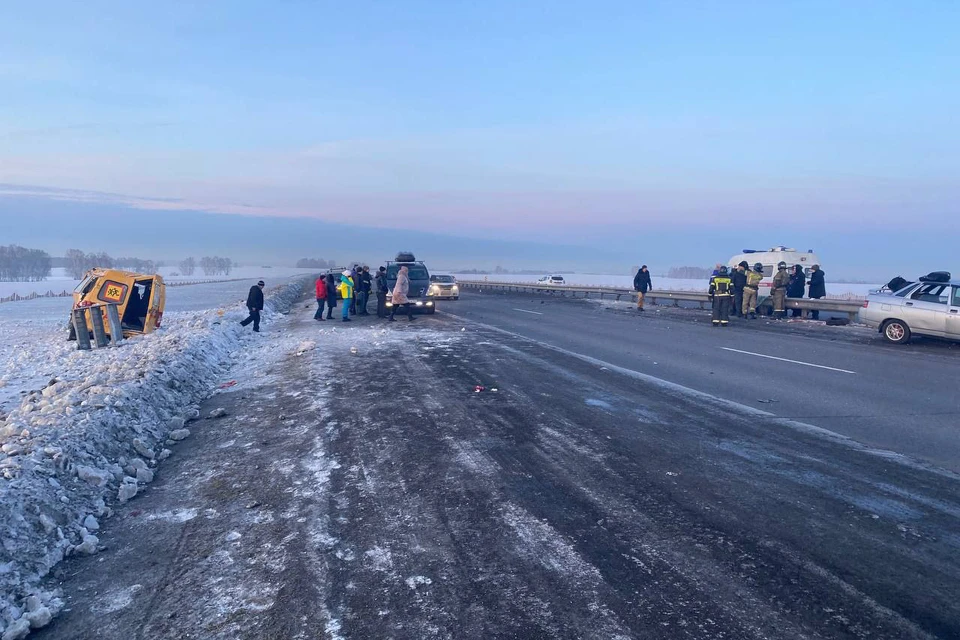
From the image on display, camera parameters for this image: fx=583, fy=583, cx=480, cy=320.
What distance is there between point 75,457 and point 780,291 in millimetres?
23298

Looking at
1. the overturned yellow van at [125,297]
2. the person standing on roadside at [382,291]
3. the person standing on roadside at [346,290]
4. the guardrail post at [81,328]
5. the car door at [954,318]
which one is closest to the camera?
the car door at [954,318]

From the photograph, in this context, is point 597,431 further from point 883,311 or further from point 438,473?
point 883,311

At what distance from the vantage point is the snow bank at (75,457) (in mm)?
4125

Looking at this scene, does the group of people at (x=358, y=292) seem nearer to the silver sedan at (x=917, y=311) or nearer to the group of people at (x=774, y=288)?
the group of people at (x=774, y=288)

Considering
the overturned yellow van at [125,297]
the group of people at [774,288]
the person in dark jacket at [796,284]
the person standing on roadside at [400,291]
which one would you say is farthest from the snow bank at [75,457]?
the person in dark jacket at [796,284]

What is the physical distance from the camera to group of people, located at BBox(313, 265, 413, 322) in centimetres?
2172

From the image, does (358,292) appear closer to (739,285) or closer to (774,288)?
(739,285)

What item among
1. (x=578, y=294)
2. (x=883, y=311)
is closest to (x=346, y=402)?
(x=883, y=311)

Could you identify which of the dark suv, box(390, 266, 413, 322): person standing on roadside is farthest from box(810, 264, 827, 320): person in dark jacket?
box(390, 266, 413, 322): person standing on roadside

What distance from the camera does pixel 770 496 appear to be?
17.8 feet

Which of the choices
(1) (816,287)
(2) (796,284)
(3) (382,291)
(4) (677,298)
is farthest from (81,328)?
(4) (677,298)

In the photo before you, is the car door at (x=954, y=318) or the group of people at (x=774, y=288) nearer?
the car door at (x=954, y=318)

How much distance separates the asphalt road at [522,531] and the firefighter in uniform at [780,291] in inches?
628

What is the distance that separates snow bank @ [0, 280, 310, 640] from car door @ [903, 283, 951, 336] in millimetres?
17200
